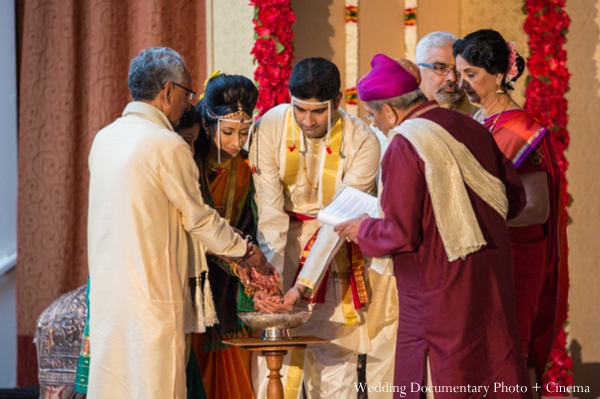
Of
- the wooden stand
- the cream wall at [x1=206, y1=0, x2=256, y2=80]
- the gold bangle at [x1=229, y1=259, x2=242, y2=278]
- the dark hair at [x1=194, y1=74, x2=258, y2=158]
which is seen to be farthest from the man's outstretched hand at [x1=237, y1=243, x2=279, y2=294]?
the cream wall at [x1=206, y1=0, x2=256, y2=80]

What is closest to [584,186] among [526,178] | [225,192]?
[526,178]

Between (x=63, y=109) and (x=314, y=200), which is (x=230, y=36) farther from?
(x=314, y=200)

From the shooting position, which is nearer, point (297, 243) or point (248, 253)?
point (248, 253)

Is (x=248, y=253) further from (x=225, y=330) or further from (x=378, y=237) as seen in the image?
(x=378, y=237)

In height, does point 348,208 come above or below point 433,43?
below

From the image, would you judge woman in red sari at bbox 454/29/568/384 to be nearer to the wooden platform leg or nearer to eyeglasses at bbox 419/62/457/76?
eyeglasses at bbox 419/62/457/76

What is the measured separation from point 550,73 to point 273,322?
134 inches

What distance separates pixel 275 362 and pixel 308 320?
0.57 meters

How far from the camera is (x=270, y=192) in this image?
4328mm

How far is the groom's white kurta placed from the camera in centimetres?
352

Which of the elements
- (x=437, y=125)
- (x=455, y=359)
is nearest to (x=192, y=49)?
(x=437, y=125)

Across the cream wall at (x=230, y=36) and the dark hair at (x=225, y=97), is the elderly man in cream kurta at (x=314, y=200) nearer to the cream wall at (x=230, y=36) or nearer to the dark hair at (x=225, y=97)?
the dark hair at (x=225, y=97)

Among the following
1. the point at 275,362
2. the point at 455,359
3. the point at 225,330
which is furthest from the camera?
the point at 225,330

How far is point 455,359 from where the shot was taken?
125 inches
